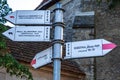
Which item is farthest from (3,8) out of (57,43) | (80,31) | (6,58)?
(80,31)

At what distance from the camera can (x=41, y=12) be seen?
4465 mm

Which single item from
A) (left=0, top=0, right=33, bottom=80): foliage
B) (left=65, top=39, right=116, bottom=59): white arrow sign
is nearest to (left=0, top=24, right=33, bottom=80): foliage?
(left=0, top=0, right=33, bottom=80): foliage

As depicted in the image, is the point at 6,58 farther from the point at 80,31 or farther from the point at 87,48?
the point at 80,31

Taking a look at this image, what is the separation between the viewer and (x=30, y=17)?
4504 millimetres

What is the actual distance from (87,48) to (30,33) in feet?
2.70

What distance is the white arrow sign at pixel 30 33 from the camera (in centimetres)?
430

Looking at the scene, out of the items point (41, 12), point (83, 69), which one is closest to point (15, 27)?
point (41, 12)

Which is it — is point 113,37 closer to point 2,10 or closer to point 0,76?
point 0,76

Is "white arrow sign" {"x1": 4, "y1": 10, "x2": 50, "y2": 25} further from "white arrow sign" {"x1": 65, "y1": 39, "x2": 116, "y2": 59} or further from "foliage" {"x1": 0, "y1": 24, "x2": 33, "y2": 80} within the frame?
"foliage" {"x1": 0, "y1": 24, "x2": 33, "y2": 80}

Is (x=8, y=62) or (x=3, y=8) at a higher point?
(x=3, y=8)

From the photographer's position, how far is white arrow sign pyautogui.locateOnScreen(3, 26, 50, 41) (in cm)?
430

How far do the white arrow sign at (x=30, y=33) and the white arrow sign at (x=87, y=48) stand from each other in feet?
1.13

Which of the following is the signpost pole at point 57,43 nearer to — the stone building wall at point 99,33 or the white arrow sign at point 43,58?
the white arrow sign at point 43,58

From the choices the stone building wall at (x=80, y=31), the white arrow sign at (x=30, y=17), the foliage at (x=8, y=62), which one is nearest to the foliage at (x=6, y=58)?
the foliage at (x=8, y=62)
